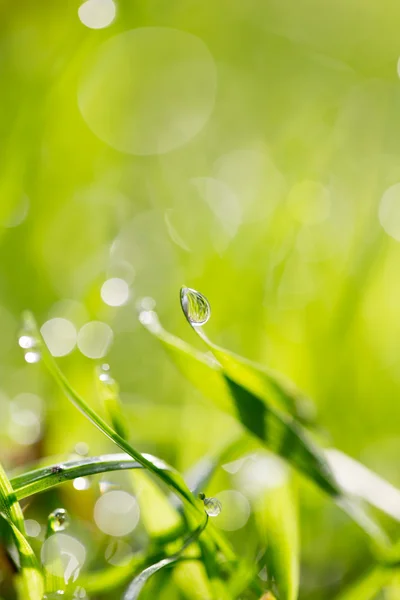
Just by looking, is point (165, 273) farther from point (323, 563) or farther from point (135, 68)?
point (135, 68)

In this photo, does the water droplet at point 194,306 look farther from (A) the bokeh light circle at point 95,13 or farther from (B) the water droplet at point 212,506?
(A) the bokeh light circle at point 95,13

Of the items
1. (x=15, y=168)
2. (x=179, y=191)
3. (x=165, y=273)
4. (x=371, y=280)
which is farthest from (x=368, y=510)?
(x=179, y=191)

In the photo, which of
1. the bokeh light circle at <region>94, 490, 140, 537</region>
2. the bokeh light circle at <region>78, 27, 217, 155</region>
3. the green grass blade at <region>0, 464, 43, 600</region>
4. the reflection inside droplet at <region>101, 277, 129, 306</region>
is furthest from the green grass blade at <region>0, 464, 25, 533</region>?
the bokeh light circle at <region>78, 27, 217, 155</region>

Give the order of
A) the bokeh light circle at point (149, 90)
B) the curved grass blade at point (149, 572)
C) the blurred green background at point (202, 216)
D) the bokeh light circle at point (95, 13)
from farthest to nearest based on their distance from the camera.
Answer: the bokeh light circle at point (149, 90) → the bokeh light circle at point (95, 13) → the blurred green background at point (202, 216) → the curved grass blade at point (149, 572)

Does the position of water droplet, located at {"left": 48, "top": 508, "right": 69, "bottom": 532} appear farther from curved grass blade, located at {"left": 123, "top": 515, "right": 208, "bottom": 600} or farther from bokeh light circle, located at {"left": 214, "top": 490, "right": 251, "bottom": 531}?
bokeh light circle, located at {"left": 214, "top": 490, "right": 251, "bottom": 531}

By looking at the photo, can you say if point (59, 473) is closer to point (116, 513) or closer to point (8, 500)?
point (8, 500)

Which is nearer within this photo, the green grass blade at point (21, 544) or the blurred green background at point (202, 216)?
the green grass blade at point (21, 544)

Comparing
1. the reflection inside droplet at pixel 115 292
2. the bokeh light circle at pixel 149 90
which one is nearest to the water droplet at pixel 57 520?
the reflection inside droplet at pixel 115 292
